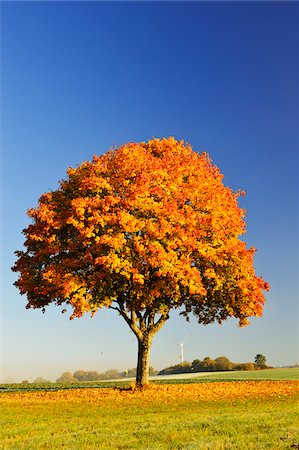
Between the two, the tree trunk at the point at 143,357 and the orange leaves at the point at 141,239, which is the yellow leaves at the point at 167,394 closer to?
the tree trunk at the point at 143,357

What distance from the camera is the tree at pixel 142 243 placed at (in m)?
28.7

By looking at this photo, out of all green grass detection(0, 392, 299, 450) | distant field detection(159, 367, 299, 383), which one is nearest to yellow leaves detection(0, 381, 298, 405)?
green grass detection(0, 392, 299, 450)

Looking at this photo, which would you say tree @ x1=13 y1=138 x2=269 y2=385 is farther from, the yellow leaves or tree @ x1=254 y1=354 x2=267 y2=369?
tree @ x1=254 y1=354 x2=267 y2=369

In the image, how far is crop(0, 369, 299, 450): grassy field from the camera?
45.2 ft

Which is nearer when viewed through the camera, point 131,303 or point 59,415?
point 59,415

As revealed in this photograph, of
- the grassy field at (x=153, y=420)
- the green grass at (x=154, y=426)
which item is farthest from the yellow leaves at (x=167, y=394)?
the green grass at (x=154, y=426)

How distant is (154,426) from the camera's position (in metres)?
16.4

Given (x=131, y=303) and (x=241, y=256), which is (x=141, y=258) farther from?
(x=241, y=256)

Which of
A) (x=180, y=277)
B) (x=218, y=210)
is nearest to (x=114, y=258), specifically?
(x=180, y=277)

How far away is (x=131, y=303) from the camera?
31828 millimetres

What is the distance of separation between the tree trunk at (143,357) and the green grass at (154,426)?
8666mm

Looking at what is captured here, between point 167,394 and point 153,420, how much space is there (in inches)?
447

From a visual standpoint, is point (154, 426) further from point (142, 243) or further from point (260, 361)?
point (260, 361)

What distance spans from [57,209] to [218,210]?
10421 millimetres
